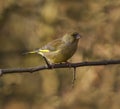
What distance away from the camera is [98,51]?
20.7 ft

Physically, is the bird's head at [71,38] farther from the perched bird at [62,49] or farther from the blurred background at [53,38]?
the blurred background at [53,38]

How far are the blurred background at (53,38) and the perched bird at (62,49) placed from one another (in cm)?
352

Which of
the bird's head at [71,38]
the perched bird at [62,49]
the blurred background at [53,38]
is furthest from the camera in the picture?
the blurred background at [53,38]

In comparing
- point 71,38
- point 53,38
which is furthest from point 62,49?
point 53,38

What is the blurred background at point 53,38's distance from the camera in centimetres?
631

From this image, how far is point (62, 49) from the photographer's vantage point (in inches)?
96.7

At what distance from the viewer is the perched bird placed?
7.84 ft

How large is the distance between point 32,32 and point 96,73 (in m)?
1.01

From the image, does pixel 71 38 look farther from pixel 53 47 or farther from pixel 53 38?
pixel 53 38

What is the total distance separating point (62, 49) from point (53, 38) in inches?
163

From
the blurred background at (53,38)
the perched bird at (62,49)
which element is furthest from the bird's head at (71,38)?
the blurred background at (53,38)

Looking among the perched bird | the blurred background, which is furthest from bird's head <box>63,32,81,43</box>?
the blurred background

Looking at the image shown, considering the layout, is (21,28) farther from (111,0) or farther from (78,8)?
(111,0)

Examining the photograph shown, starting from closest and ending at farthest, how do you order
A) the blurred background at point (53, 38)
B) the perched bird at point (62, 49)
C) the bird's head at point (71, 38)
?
the perched bird at point (62, 49), the bird's head at point (71, 38), the blurred background at point (53, 38)
